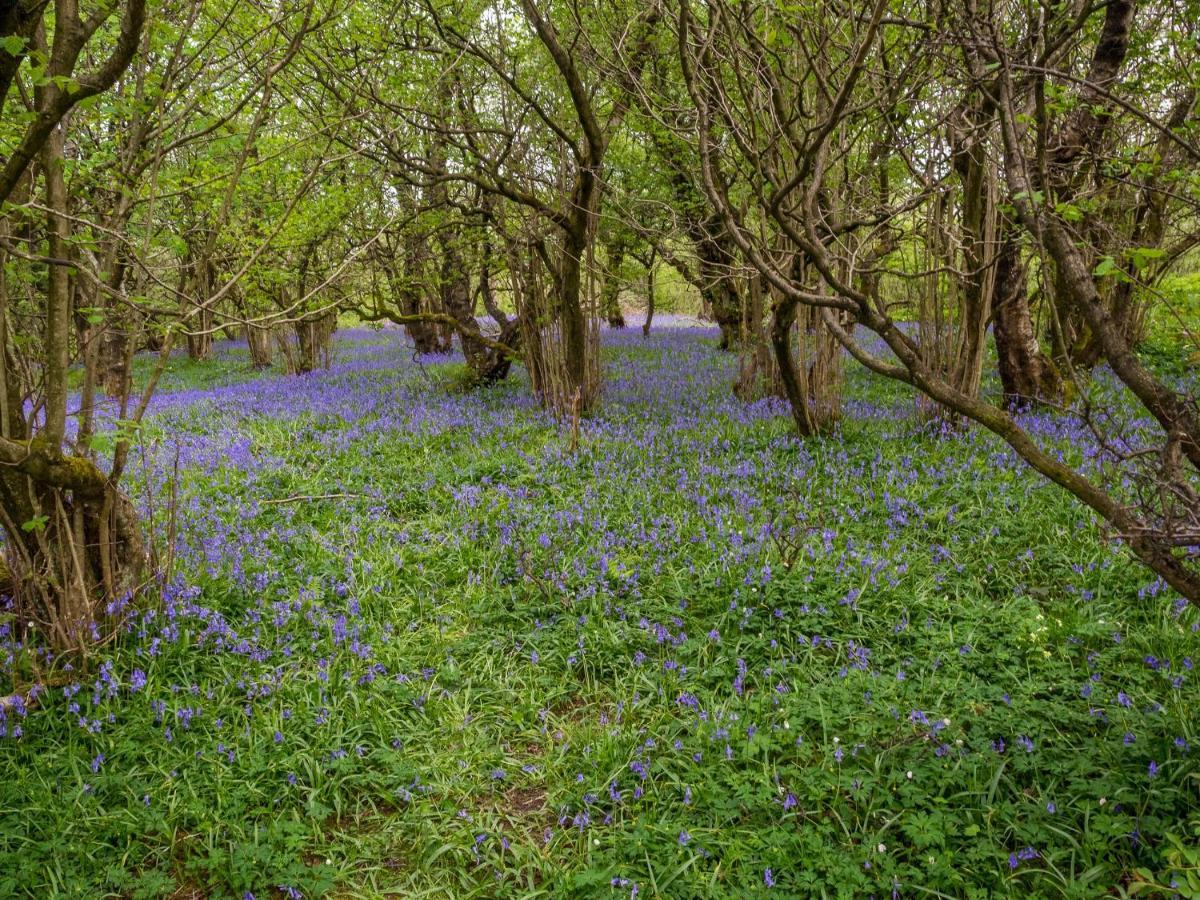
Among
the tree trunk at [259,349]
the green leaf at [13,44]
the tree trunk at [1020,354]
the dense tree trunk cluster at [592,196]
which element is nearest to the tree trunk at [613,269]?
the dense tree trunk cluster at [592,196]

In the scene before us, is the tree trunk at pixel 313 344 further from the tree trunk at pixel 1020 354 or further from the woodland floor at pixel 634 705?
the tree trunk at pixel 1020 354

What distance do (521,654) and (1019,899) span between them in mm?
2742

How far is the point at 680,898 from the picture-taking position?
2781mm

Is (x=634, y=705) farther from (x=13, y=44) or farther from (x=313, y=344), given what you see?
(x=313, y=344)

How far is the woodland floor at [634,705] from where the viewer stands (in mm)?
A: 2910

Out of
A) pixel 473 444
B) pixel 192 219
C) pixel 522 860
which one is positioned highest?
pixel 192 219

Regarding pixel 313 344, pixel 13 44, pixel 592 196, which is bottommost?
pixel 13 44

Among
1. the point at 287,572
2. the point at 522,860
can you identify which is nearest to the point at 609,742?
the point at 522,860

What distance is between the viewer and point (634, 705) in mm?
3811

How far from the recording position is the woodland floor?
Answer: 9.55 feet

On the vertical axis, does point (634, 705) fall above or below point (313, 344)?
below

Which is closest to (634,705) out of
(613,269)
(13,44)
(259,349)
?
(13,44)

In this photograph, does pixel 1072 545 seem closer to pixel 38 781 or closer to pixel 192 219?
pixel 38 781

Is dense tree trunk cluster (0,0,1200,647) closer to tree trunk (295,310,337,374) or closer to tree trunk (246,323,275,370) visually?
tree trunk (295,310,337,374)
